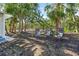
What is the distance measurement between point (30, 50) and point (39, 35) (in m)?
0.22

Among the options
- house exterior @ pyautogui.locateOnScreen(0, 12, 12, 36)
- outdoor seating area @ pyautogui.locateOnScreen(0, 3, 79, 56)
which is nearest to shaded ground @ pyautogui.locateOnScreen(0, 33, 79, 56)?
outdoor seating area @ pyautogui.locateOnScreen(0, 3, 79, 56)

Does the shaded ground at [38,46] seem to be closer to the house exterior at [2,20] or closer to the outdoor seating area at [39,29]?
the outdoor seating area at [39,29]

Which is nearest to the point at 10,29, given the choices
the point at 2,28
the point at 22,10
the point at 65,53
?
the point at 2,28

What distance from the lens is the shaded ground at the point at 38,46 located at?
2.60m

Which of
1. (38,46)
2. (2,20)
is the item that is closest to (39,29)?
(38,46)

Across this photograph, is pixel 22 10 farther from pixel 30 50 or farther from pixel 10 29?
pixel 30 50

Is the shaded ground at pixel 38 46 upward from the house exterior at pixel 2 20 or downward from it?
downward

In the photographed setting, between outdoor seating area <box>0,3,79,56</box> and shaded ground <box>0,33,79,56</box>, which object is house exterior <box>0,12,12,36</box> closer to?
outdoor seating area <box>0,3,79,56</box>

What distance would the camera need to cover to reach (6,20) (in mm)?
2604

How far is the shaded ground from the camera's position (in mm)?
2600

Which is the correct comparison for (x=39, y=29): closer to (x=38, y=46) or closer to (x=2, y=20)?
(x=38, y=46)

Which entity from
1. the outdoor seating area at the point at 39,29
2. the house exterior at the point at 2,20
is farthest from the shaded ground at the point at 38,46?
the house exterior at the point at 2,20

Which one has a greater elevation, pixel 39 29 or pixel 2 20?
pixel 2 20

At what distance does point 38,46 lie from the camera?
262cm
